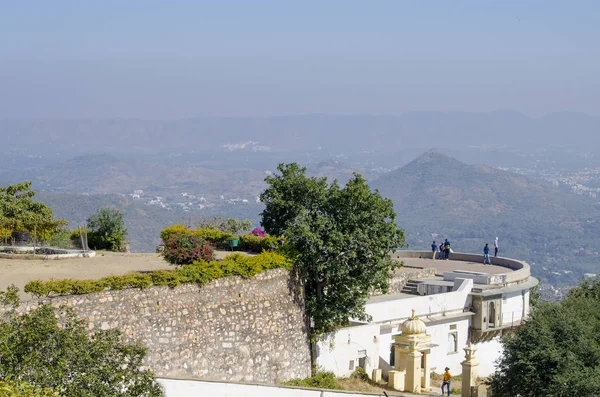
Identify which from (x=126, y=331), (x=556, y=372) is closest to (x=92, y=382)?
(x=126, y=331)

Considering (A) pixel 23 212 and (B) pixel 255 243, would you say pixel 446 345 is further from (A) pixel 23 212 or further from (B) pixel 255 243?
(A) pixel 23 212

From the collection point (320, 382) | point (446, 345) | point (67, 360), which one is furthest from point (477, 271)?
point (67, 360)

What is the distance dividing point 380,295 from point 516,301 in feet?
19.6

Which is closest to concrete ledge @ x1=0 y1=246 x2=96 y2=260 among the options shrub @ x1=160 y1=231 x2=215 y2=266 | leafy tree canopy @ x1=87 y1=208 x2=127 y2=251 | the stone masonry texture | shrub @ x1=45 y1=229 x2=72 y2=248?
shrub @ x1=45 y1=229 x2=72 y2=248

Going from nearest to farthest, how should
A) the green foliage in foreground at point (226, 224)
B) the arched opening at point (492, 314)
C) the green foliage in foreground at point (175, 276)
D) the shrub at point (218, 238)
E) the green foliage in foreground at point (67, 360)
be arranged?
1. the green foliage in foreground at point (67, 360)
2. the green foliage in foreground at point (175, 276)
3. the shrub at point (218, 238)
4. the arched opening at point (492, 314)
5. the green foliage in foreground at point (226, 224)

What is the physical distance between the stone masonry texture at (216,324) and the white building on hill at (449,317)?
3.66m

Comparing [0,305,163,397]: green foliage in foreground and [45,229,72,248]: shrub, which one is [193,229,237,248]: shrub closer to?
[45,229,72,248]: shrub

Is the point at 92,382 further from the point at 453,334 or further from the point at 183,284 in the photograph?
the point at 453,334

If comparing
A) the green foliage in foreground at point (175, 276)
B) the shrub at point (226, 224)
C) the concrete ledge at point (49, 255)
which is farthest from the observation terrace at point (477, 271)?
the concrete ledge at point (49, 255)

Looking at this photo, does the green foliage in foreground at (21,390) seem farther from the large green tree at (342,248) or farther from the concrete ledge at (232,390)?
the large green tree at (342,248)

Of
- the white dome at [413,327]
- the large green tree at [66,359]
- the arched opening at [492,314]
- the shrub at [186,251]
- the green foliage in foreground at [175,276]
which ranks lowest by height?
the arched opening at [492,314]

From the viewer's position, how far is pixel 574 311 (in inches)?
1217

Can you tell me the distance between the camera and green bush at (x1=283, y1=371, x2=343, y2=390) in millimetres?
28203

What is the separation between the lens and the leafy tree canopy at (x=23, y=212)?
34312 millimetres
